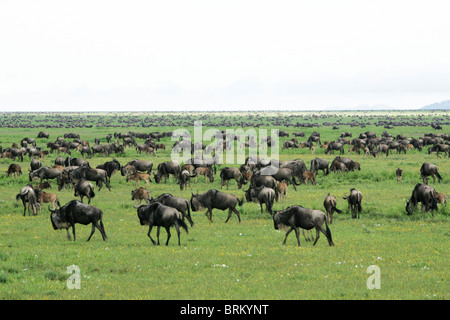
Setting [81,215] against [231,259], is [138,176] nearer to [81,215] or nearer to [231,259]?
[81,215]

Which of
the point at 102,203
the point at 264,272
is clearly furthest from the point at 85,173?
the point at 264,272

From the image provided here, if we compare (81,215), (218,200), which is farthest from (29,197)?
→ (218,200)

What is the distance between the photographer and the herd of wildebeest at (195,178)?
673 inches

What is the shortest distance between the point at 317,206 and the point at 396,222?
4171 millimetres

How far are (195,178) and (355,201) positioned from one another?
1657cm

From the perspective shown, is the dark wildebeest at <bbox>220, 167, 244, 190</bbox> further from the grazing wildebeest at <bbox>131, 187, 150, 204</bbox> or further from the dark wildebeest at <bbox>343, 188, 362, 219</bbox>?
the dark wildebeest at <bbox>343, 188, 362, 219</bbox>

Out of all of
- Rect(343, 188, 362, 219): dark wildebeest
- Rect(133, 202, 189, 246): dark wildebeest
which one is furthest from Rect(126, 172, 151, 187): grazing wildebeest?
Rect(133, 202, 189, 246): dark wildebeest

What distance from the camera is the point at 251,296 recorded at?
11.2 meters

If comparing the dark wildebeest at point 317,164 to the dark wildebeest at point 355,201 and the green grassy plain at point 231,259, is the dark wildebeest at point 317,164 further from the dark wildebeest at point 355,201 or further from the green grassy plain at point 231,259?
the dark wildebeest at point 355,201

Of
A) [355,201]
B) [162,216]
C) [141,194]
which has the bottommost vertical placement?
[141,194]

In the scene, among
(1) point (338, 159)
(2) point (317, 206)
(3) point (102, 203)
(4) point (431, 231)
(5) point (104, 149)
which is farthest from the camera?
(5) point (104, 149)

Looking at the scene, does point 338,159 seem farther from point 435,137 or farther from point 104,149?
point 435,137

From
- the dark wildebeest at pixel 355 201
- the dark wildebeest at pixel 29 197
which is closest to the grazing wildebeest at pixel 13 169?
the dark wildebeest at pixel 29 197

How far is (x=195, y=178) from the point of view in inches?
1428
